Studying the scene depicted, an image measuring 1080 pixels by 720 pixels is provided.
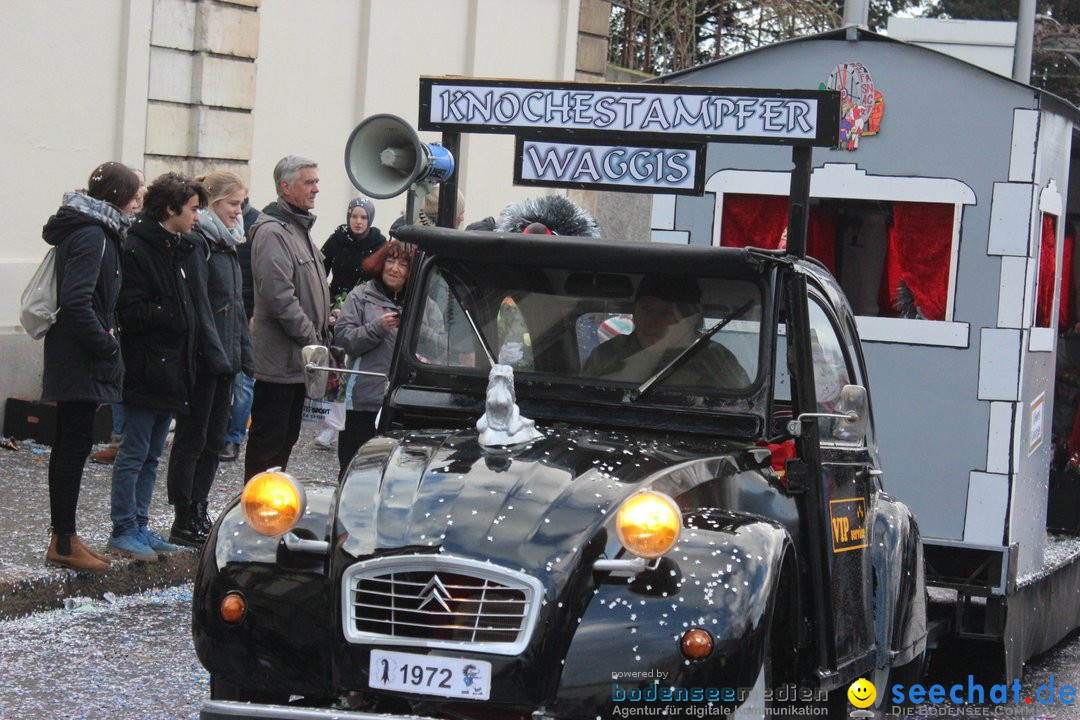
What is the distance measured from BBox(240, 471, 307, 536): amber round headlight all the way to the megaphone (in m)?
1.41

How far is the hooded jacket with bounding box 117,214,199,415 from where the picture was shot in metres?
7.71

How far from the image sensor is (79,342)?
736cm

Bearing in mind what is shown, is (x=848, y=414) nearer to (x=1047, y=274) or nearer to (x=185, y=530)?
(x=1047, y=274)

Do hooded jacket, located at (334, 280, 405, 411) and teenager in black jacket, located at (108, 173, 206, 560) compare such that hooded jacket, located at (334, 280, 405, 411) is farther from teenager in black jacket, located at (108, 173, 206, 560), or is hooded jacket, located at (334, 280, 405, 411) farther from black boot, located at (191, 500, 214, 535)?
black boot, located at (191, 500, 214, 535)

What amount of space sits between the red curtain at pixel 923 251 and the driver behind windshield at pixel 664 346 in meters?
3.07

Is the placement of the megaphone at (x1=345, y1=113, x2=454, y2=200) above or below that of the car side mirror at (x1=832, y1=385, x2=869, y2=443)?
above

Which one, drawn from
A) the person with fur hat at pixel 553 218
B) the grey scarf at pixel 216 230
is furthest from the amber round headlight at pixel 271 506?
the grey scarf at pixel 216 230

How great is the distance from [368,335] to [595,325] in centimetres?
335

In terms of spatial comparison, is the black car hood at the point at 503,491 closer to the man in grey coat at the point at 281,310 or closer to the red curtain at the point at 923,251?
the red curtain at the point at 923,251

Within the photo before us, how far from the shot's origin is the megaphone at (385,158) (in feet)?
18.0

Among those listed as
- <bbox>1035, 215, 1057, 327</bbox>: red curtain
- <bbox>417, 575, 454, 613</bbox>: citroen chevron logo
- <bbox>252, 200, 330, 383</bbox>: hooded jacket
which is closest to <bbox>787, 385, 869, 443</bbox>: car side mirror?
<bbox>417, 575, 454, 613</bbox>: citroen chevron logo

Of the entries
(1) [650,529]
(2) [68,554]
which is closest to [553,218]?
(1) [650,529]

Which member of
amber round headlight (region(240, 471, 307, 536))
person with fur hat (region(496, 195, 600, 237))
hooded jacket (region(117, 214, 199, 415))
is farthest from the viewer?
hooded jacket (region(117, 214, 199, 415))

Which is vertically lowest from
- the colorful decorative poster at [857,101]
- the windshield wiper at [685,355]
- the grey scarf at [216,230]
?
the windshield wiper at [685,355]
